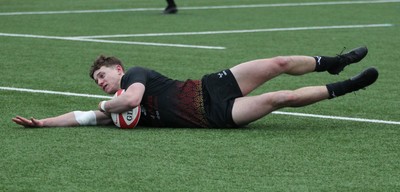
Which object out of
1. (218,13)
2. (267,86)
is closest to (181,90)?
(267,86)

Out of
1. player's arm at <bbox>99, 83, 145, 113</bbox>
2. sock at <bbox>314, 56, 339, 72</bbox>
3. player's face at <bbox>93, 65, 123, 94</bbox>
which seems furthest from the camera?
sock at <bbox>314, 56, 339, 72</bbox>

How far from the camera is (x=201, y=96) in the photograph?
8.42 m

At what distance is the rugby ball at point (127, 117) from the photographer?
27.5ft

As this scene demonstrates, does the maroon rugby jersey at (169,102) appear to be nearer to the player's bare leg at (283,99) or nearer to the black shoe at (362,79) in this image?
the player's bare leg at (283,99)

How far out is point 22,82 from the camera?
1079cm

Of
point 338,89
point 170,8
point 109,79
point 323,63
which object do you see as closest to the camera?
point 338,89

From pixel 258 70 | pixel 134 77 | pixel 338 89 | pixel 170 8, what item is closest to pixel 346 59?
pixel 338 89

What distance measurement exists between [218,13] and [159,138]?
1067 cm

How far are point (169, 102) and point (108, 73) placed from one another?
576mm

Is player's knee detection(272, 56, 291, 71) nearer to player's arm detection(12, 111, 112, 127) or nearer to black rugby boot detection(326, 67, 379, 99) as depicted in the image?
black rugby boot detection(326, 67, 379, 99)

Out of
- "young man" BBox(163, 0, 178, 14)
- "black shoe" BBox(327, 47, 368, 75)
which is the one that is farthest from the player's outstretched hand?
"young man" BBox(163, 0, 178, 14)

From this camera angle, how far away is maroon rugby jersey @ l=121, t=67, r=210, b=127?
8.38 m

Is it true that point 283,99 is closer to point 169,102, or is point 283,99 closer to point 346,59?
point 169,102

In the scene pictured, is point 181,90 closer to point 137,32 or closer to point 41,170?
point 41,170
